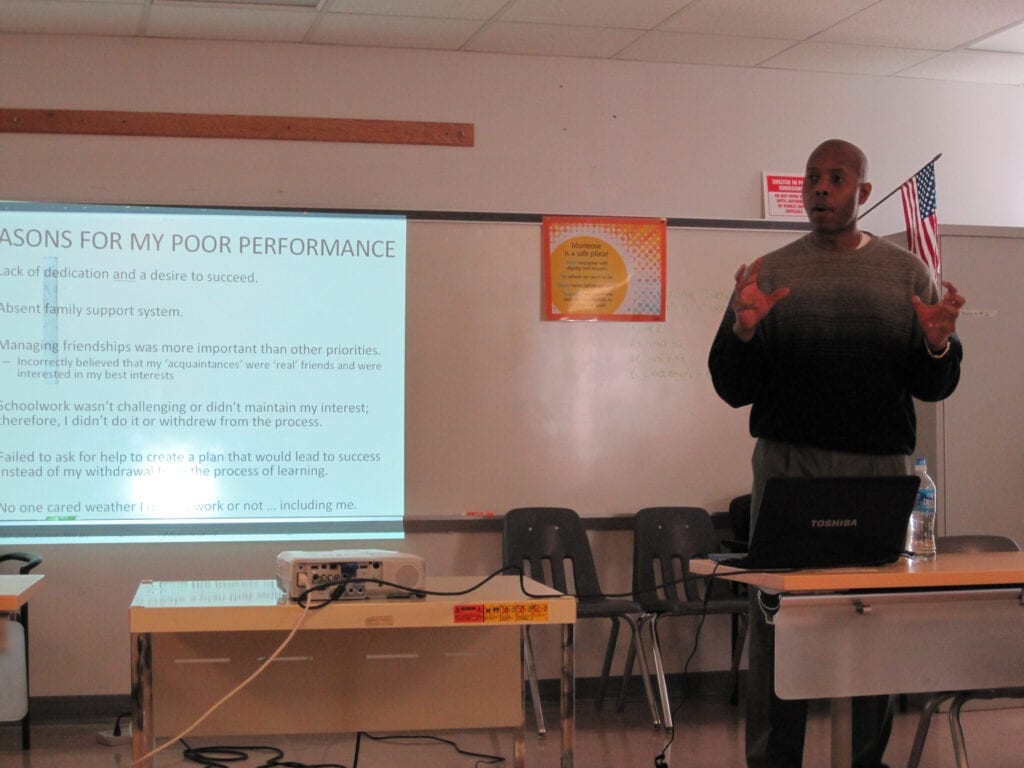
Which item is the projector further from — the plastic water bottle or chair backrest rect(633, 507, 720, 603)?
chair backrest rect(633, 507, 720, 603)

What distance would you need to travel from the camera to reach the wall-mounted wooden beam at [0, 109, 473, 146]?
5.07 m

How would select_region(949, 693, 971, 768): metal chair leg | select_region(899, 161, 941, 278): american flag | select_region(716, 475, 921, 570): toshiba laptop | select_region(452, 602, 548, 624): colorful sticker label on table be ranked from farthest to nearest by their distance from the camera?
select_region(899, 161, 941, 278): american flag → select_region(949, 693, 971, 768): metal chair leg → select_region(452, 602, 548, 624): colorful sticker label on table → select_region(716, 475, 921, 570): toshiba laptop

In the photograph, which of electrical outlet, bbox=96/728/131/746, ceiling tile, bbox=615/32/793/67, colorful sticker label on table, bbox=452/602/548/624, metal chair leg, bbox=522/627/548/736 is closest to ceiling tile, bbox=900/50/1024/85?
ceiling tile, bbox=615/32/793/67

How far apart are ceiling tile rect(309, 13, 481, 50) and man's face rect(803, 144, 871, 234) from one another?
2366 mm

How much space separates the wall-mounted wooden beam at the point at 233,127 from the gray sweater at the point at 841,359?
2.62m

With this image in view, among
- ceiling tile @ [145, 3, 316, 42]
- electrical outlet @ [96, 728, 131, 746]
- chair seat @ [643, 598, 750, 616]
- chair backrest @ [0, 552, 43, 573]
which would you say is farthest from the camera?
chair seat @ [643, 598, 750, 616]

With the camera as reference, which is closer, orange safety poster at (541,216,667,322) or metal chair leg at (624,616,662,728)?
metal chair leg at (624,616,662,728)

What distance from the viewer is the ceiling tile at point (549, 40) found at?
5.09 meters

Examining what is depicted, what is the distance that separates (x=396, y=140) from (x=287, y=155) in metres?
0.48

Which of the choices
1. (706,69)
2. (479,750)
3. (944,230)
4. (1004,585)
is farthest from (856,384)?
(706,69)

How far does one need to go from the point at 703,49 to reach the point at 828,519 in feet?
10.8

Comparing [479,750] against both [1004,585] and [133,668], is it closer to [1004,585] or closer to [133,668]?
[133,668]

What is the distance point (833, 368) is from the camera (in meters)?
3.02

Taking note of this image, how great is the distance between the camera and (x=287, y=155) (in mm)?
5250
